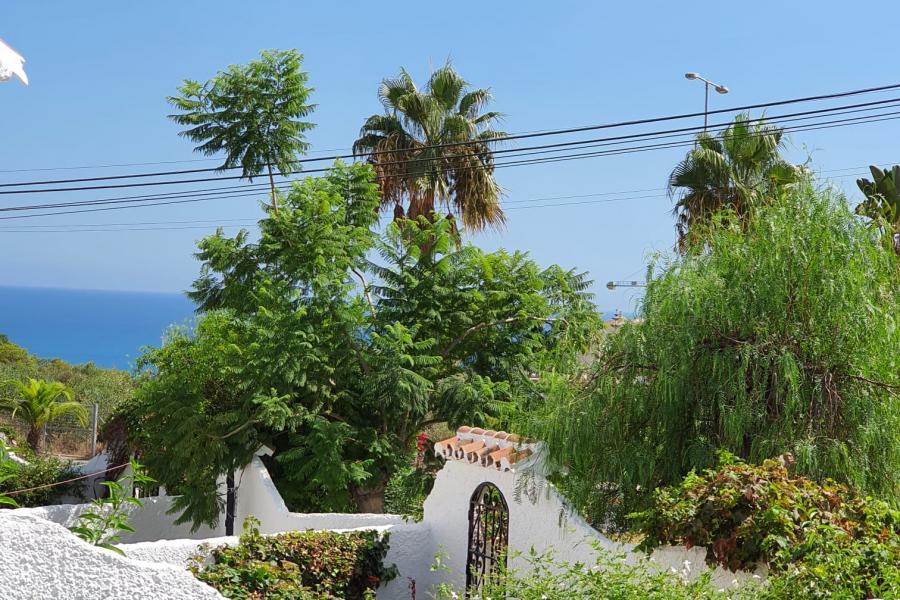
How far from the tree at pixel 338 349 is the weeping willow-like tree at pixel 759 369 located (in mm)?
5482

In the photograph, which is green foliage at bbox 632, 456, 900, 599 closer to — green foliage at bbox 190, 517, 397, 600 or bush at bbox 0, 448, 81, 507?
green foliage at bbox 190, 517, 397, 600

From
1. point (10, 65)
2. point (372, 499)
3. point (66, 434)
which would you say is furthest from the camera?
point (66, 434)

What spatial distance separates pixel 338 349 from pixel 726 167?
9134 millimetres

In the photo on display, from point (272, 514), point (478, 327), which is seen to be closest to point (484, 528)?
point (272, 514)

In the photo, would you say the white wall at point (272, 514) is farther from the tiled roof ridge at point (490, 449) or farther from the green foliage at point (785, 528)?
the green foliage at point (785, 528)

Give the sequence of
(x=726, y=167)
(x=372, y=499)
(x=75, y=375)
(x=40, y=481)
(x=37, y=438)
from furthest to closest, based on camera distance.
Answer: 1. (x=75, y=375)
2. (x=37, y=438)
3. (x=726, y=167)
4. (x=40, y=481)
5. (x=372, y=499)

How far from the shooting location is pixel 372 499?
16.8m

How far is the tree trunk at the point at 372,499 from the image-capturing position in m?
16.7

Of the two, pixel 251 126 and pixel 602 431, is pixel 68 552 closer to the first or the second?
pixel 602 431


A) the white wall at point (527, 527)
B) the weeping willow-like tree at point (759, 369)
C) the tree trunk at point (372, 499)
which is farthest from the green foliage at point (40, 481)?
the weeping willow-like tree at point (759, 369)

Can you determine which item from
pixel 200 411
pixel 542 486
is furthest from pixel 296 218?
pixel 542 486

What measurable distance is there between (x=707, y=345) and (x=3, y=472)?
6.86 m

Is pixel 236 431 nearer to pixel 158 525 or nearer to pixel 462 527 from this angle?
pixel 158 525

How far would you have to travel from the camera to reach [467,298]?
17.0 m
